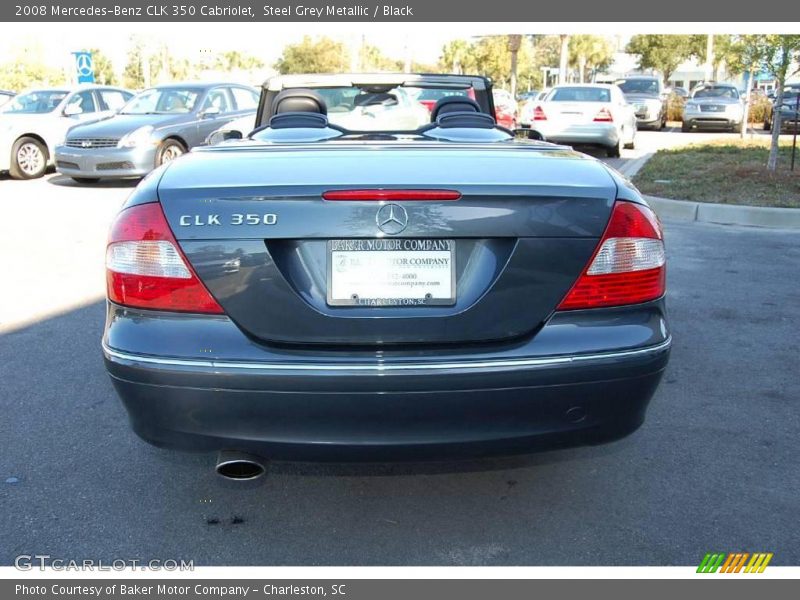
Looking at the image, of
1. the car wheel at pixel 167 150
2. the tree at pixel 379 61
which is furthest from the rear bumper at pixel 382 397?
the tree at pixel 379 61

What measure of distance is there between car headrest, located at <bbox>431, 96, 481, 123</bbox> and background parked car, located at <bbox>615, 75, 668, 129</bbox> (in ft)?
65.3

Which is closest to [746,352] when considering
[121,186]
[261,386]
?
[261,386]

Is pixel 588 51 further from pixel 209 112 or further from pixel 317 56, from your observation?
pixel 209 112

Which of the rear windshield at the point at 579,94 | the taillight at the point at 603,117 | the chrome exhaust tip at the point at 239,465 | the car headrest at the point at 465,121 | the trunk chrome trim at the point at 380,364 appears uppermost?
the car headrest at the point at 465,121

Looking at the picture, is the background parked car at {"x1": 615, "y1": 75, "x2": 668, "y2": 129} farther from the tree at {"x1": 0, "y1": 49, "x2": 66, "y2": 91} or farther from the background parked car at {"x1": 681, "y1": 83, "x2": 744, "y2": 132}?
the tree at {"x1": 0, "y1": 49, "x2": 66, "y2": 91}

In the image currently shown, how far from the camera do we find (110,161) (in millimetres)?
12156

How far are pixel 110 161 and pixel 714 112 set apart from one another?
59.1 feet

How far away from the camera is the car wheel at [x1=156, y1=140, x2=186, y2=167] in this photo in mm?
12383

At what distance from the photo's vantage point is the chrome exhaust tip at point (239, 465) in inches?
98.0

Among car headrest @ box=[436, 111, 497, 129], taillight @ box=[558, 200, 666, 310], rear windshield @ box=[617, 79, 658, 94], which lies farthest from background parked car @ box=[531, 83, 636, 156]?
taillight @ box=[558, 200, 666, 310]

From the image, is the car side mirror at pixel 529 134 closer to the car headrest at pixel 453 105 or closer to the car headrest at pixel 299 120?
the car headrest at pixel 453 105

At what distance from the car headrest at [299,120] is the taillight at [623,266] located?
→ 198 centimetres
